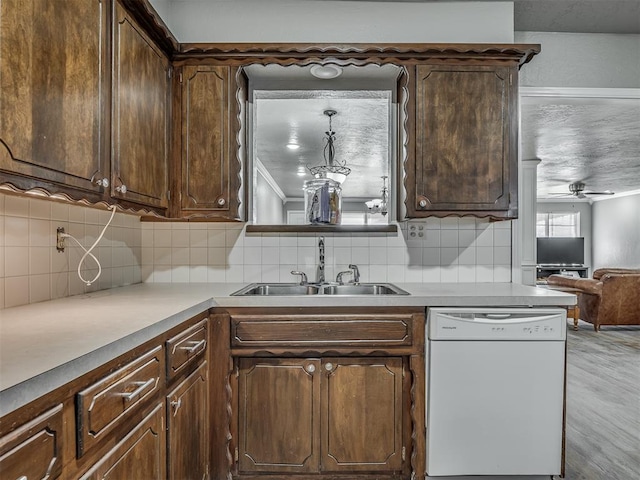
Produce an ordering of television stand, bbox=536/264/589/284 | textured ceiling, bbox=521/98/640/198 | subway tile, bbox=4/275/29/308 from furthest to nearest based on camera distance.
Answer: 1. television stand, bbox=536/264/589/284
2. textured ceiling, bbox=521/98/640/198
3. subway tile, bbox=4/275/29/308

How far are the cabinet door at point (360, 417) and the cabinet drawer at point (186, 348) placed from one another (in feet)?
1.78

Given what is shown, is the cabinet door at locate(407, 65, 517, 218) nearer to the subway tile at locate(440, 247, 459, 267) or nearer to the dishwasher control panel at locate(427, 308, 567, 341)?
the subway tile at locate(440, 247, 459, 267)

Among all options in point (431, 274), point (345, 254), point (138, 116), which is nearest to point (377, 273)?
point (345, 254)

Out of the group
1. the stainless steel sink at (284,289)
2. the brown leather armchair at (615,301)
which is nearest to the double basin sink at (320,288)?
the stainless steel sink at (284,289)

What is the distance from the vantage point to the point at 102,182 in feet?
4.83

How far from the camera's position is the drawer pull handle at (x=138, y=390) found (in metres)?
1.06

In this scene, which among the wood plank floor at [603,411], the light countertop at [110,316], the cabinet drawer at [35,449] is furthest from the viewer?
the wood plank floor at [603,411]

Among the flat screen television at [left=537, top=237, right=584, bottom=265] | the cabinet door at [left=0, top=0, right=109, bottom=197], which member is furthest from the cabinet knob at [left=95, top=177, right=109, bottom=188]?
the flat screen television at [left=537, top=237, right=584, bottom=265]

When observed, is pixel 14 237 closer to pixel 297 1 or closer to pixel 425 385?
pixel 425 385

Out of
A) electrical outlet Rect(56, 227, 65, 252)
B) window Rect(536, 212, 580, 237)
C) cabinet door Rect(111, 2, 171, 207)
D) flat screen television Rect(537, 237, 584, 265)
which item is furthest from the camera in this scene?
window Rect(536, 212, 580, 237)

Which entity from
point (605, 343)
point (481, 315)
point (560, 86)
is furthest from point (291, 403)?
point (605, 343)

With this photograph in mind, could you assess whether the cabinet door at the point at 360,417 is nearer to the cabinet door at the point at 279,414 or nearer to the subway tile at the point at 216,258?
the cabinet door at the point at 279,414

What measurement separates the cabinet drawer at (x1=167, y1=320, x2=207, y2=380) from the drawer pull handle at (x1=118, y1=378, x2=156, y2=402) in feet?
0.43

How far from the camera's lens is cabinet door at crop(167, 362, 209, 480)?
1.39 m
